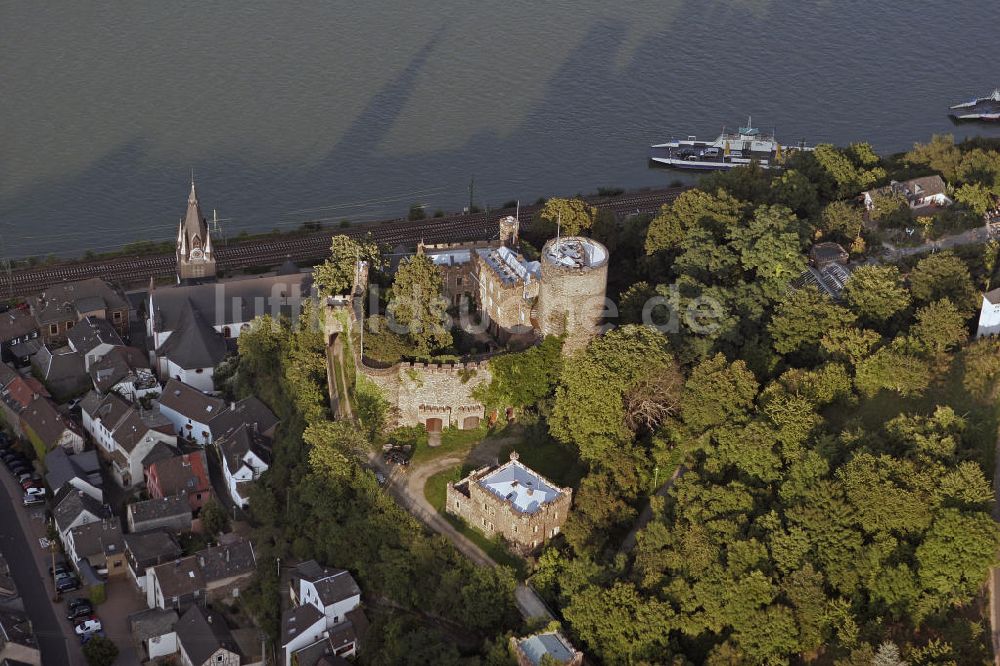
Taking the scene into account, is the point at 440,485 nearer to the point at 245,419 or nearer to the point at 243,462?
the point at 243,462

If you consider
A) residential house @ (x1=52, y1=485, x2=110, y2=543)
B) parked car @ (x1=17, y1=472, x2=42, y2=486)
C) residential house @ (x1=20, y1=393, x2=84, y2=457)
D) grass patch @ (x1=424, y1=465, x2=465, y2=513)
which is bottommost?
parked car @ (x1=17, y1=472, x2=42, y2=486)

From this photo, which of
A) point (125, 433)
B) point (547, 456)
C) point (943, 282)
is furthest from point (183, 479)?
point (943, 282)

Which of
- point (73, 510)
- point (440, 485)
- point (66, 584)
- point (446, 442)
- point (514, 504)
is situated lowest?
point (66, 584)

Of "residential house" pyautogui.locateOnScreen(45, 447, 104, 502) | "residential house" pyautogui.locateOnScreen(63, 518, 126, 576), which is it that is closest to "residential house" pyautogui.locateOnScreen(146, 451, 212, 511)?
"residential house" pyautogui.locateOnScreen(45, 447, 104, 502)

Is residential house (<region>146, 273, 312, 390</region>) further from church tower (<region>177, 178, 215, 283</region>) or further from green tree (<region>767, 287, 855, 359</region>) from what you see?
green tree (<region>767, 287, 855, 359</region>)

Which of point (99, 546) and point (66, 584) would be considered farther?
point (99, 546)

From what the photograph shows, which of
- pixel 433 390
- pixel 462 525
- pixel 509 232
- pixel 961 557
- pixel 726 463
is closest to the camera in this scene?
pixel 961 557
